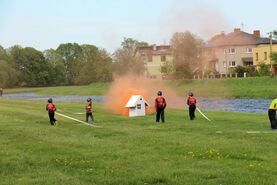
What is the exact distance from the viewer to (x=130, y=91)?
39.6 metres

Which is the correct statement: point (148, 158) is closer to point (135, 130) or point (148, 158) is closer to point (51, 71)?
point (135, 130)

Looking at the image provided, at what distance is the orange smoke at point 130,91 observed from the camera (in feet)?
127

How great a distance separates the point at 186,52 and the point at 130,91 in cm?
1096

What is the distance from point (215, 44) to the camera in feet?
146

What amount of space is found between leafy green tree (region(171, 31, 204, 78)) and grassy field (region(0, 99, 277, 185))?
18.2 metres

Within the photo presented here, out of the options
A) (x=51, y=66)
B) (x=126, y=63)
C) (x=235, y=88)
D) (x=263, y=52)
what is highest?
(x=51, y=66)

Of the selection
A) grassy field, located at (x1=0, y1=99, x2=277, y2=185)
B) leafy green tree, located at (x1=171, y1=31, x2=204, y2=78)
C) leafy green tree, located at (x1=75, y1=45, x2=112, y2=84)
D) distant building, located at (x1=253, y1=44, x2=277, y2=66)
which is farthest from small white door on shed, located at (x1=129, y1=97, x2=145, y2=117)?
distant building, located at (x1=253, y1=44, x2=277, y2=66)

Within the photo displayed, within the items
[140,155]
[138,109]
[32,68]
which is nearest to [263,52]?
[138,109]

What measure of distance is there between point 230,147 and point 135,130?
7280mm

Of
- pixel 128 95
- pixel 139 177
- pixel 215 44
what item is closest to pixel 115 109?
pixel 128 95

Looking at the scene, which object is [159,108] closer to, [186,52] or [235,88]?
[186,52]

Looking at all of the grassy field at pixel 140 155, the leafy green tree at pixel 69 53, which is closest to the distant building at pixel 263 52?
the grassy field at pixel 140 155

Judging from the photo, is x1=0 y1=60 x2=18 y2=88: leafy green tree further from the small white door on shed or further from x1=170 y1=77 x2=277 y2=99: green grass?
the small white door on shed

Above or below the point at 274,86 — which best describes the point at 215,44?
above
